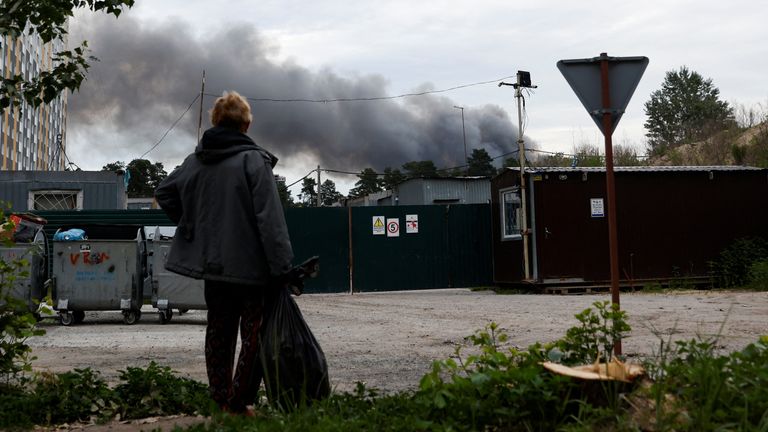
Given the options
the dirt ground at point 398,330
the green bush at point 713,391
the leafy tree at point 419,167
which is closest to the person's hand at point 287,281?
the dirt ground at point 398,330

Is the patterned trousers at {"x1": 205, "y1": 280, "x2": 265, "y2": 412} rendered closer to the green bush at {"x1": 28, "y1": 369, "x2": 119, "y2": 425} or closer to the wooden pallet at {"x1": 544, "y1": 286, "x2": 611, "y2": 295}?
the green bush at {"x1": 28, "y1": 369, "x2": 119, "y2": 425}

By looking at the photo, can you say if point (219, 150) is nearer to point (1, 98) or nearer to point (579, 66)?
point (1, 98)

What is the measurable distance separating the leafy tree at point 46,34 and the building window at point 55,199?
18764 millimetres

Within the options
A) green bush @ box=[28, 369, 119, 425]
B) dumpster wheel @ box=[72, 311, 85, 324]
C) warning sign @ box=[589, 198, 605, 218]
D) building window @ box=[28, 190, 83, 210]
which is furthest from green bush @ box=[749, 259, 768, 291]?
building window @ box=[28, 190, 83, 210]

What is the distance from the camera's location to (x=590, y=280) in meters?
17.1

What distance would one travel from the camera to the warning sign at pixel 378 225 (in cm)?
1900

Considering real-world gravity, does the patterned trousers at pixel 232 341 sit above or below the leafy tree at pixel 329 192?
below

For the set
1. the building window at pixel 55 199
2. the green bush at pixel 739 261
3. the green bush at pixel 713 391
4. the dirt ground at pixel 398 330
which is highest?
the building window at pixel 55 199

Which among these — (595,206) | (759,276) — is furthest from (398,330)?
(759,276)

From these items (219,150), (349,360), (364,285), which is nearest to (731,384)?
(219,150)

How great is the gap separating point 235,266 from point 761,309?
961 cm

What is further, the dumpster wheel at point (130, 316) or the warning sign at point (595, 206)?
the warning sign at point (595, 206)

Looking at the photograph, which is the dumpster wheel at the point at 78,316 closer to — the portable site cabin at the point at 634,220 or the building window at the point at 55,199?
the portable site cabin at the point at 634,220

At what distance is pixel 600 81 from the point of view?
5.25 meters
